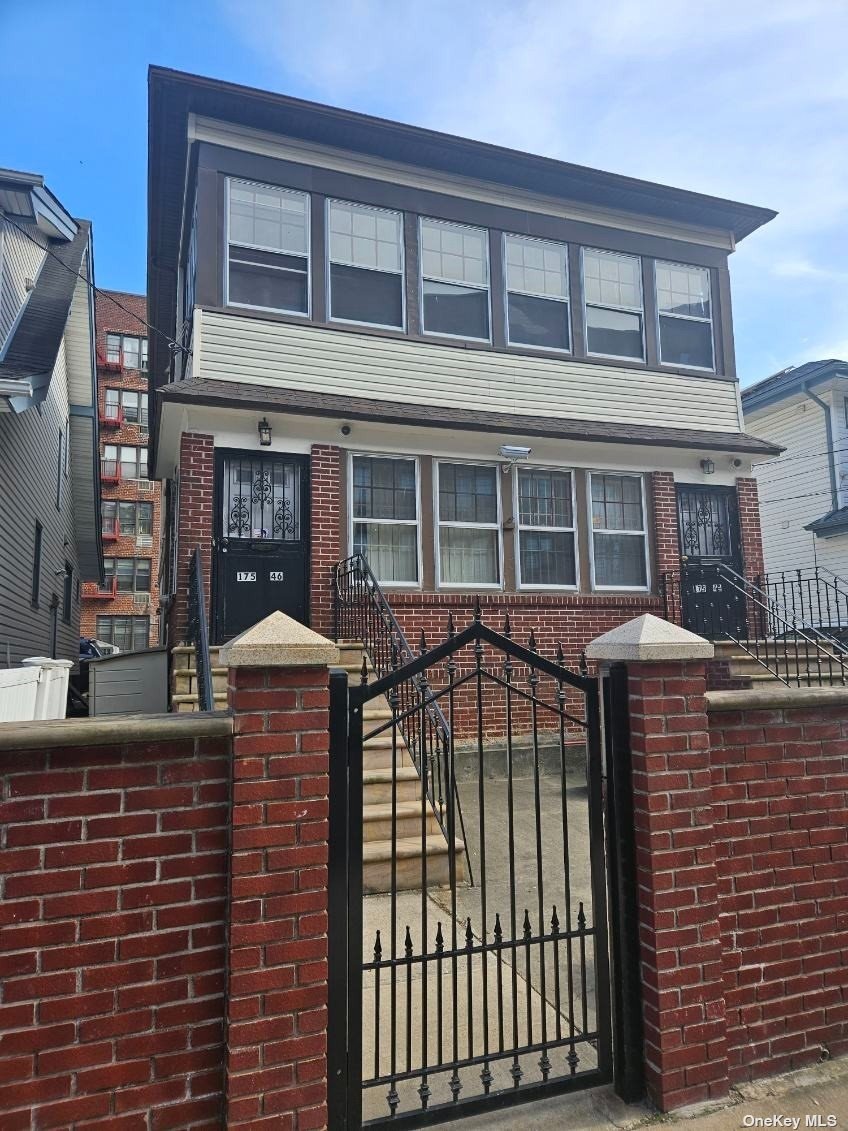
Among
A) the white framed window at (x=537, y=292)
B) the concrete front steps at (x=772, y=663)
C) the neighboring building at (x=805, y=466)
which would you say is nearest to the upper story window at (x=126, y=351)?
the neighboring building at (x=805, y=466)

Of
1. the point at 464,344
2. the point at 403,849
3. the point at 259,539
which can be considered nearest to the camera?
the point at 403,849

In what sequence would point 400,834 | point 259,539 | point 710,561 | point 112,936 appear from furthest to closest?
point 710,561 → point 259,539 → point 400,834 → point 112,936

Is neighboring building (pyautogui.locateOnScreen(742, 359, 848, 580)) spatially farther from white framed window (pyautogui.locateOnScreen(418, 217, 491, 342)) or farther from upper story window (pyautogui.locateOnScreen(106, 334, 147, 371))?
upper story window (pyautogui.locateOnScreen(106, 334, 147, 371))

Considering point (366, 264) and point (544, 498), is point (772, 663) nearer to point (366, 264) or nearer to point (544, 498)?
point (544, 498)

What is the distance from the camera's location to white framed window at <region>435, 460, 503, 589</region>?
8.86 metres

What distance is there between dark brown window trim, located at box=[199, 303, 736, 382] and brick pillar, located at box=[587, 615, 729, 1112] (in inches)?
262

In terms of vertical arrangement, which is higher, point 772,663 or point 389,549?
point 389,549

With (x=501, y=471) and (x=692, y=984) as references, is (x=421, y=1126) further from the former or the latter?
(x=501, y=471)

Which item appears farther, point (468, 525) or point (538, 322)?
point (538, 322)

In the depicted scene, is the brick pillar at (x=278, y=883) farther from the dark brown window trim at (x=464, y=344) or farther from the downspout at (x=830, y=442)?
the downspout at (x=830, y=442)

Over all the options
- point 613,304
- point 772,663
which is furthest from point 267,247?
point 772,663

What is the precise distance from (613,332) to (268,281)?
4.94m

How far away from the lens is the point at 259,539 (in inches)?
314

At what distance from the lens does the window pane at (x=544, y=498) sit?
928cm
